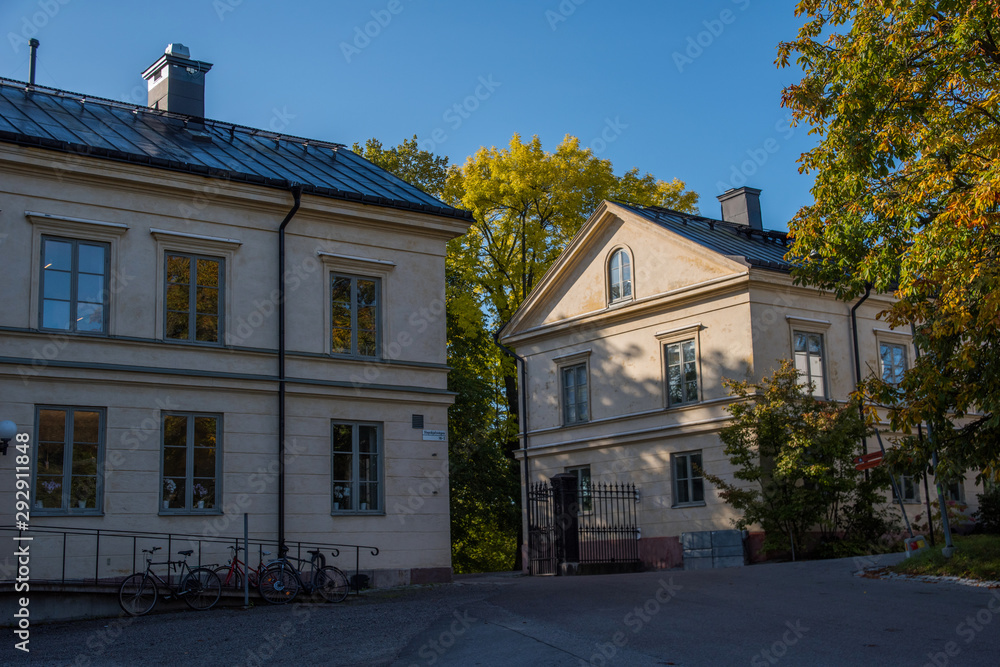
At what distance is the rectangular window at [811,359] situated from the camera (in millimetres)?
26078

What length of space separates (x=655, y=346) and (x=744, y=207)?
8433 millimetres

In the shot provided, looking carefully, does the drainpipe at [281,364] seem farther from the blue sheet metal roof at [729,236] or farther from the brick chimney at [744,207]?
the brick chimney at [744,207]

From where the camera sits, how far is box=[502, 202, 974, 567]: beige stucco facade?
25.6 meters

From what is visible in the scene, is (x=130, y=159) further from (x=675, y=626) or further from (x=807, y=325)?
(x=807, y=325)

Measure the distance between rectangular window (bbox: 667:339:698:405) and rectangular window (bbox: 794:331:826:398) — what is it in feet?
8.44

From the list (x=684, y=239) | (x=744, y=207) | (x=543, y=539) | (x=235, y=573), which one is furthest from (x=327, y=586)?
(x=744, y=207)

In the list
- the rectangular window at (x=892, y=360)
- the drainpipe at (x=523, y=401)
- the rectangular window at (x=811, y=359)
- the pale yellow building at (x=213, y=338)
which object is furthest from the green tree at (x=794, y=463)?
the drainpipe at (x=523, y=401)

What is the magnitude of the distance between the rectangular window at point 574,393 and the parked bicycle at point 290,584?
14.0m

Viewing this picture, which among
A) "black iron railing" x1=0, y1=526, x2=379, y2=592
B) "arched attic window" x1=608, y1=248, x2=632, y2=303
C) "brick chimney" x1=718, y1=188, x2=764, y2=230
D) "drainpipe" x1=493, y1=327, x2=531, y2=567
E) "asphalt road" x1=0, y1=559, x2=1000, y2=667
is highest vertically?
"brick chimney" x1=718, y1=188, x2=764, y2=230

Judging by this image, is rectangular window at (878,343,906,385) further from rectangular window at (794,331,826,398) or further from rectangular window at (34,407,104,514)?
rectangular window at (34,407,104,514)

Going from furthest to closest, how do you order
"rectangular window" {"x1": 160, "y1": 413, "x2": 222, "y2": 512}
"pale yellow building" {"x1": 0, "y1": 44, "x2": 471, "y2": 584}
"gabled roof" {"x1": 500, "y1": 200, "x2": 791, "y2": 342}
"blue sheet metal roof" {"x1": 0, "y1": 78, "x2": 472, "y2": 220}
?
1. "gabled roof" {"x1": 500, "y1": 200, "x2": 791, "y2": 342}
2. "blue sheet metal roof" {"x1": 0, "y1": 78, "x2": 472, "y2": 220}
3. "rectangular window" {"x1": 160, "y1": 413, "x2": 222, "y2": 512}
4. "pale yellow building" {"x1": 0, "y1": 44, "x2": 471, "y2": 584}

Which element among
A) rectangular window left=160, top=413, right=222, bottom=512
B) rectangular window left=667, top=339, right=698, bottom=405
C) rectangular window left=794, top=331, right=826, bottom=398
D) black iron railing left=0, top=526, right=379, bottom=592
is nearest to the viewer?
black iron railing left=0, top=526, right=379, bottom=592

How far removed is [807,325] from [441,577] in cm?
1212

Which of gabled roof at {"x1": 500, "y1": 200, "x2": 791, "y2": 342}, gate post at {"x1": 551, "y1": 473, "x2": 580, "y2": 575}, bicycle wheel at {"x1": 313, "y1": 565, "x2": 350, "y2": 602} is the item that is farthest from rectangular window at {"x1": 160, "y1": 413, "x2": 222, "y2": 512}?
gabled roof at {"x1": 500, "y1": 200, "x2": 791, "y2": 342}
